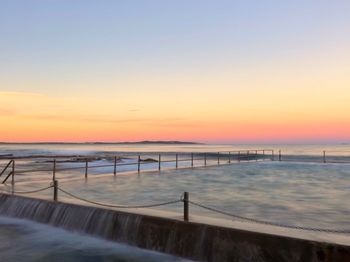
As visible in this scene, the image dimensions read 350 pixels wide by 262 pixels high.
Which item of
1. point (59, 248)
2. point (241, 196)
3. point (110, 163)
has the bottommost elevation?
point (59, 248)

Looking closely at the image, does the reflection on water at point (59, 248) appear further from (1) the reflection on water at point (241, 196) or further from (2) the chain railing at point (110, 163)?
(2) the chain railing at point (110, 163)

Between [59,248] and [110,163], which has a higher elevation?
[110,163]

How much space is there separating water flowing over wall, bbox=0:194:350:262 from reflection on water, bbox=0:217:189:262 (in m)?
0.23

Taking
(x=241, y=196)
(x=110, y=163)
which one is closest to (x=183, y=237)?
(x=241, y=196)

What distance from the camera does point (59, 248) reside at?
31.1 feet

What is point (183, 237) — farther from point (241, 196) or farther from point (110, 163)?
point (110, 163)

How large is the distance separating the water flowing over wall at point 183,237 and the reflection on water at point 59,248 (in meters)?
0.23

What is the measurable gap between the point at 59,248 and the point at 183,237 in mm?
2910

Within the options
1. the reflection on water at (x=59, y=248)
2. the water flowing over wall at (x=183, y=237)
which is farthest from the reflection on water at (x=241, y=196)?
the reflection on water at (x=59, y=248)

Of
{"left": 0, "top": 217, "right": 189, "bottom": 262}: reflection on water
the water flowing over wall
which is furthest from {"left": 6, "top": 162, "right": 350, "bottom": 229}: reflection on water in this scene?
{"left": 0, "top": 217, "right": 189, "bottom": 262}: reflection on water

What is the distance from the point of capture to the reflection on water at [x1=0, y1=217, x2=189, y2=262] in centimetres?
871

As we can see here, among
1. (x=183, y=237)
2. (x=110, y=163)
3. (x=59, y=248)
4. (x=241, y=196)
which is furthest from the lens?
(x=110, y=163)

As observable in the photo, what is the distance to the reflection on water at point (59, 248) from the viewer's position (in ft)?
28.6

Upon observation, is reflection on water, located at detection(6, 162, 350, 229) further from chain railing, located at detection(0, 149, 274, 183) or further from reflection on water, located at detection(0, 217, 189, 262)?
reflection on water, located at detection(0, 217, 189, 262)
